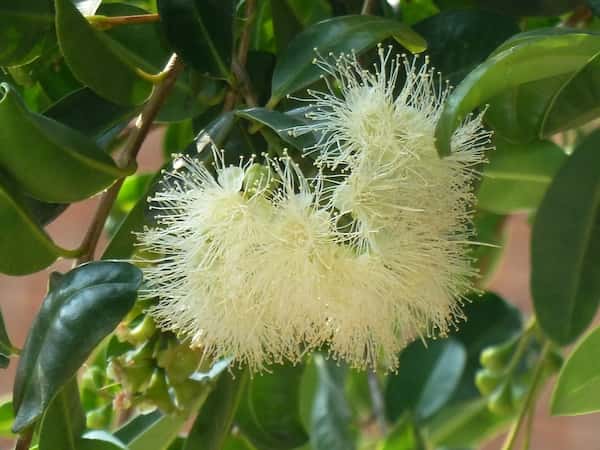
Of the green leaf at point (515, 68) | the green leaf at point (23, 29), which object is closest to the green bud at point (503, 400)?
the green leaf at point (515, 68)

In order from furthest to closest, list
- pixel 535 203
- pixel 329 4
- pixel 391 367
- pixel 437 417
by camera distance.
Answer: pixel 437 417 < pixel 535 203 < pixel 329 4 < pixel 391 367

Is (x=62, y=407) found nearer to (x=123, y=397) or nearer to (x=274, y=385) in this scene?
(x=123, y=397)

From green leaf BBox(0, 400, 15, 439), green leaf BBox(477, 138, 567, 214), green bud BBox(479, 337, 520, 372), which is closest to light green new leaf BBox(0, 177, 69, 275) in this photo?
green leaf BBox(0, 400, 15, 439)

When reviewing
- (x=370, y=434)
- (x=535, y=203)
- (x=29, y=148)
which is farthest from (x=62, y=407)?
(x=370, y=434)

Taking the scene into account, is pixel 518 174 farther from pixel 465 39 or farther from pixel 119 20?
pixel 119 20

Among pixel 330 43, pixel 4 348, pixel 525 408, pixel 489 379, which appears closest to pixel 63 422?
pixel 4 348

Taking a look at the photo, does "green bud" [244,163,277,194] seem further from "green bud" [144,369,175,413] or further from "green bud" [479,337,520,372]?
"green bud" [479,337,520,372]
